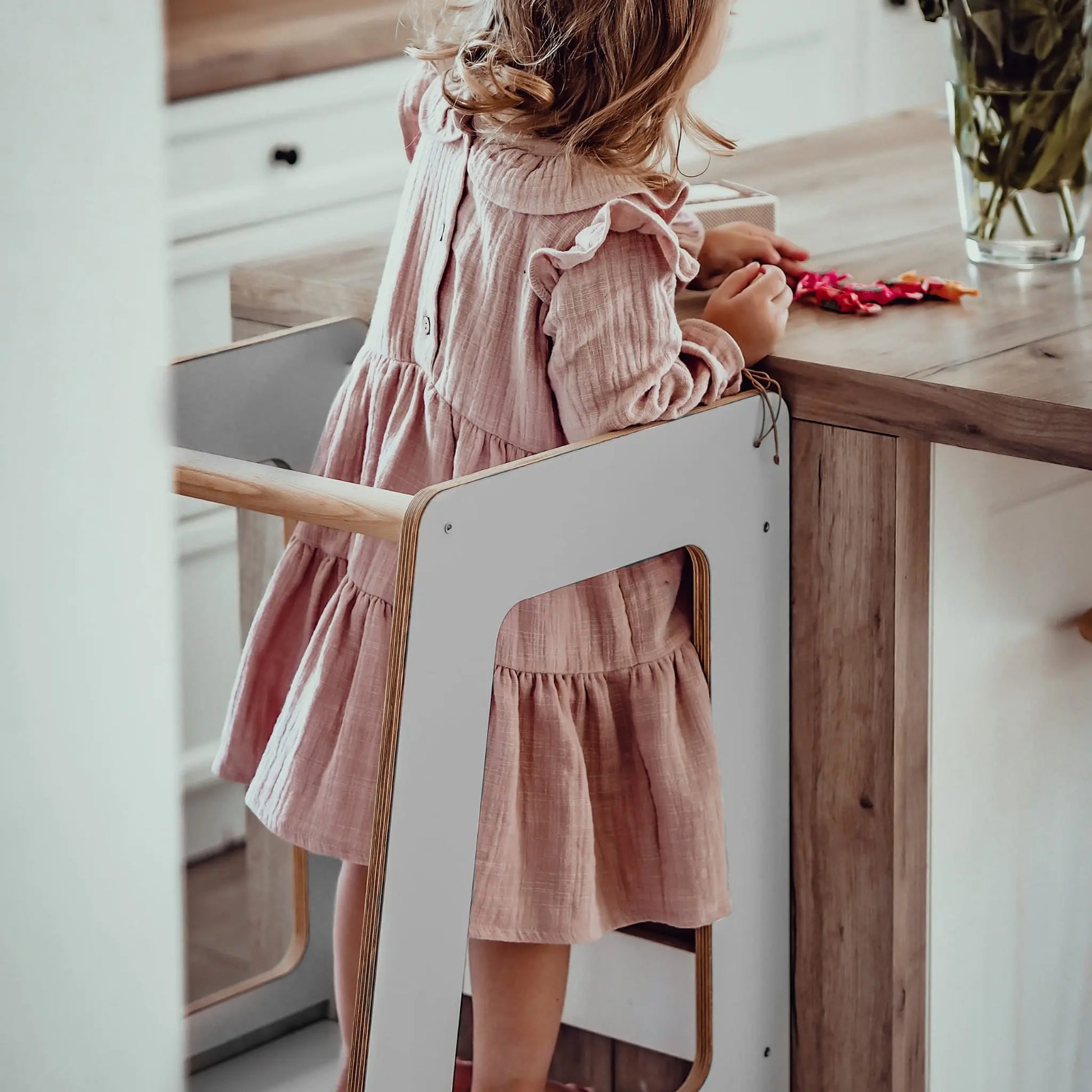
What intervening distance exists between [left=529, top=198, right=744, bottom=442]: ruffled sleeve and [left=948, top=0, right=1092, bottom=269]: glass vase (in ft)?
1.15

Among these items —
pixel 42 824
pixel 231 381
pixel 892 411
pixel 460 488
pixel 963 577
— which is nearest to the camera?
pixel 42 824

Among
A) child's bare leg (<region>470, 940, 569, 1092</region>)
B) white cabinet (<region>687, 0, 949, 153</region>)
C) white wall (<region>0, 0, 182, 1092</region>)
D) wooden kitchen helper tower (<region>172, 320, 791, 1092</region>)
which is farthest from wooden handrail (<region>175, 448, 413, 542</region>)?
white cabinet (<region>687, 0, 949, 153</region>)

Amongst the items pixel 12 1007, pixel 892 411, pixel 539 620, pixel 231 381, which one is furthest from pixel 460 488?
pixel 12 1007

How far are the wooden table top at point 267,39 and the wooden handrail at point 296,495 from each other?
3.35ft

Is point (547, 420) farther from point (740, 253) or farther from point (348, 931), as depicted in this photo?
point (348, 931)

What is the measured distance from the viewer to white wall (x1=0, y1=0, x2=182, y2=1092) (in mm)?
150

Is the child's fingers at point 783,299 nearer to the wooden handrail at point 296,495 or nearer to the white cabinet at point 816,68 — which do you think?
the wooden handrail at point 296,495

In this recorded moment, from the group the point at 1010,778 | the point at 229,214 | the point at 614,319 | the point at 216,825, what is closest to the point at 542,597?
the point at 614,319

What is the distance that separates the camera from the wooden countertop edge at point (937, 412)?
2.95 feet

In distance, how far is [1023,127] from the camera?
3.74 feet

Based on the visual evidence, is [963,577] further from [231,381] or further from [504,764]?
[231,381]

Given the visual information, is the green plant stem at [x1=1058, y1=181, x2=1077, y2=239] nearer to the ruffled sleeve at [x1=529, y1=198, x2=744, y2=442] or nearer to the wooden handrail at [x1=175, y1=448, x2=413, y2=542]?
the ruffled sleeve at [x1=529, y1=198, x2=744, y2=442]

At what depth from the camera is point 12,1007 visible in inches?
6.2

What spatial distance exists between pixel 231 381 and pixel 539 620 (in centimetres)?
36
